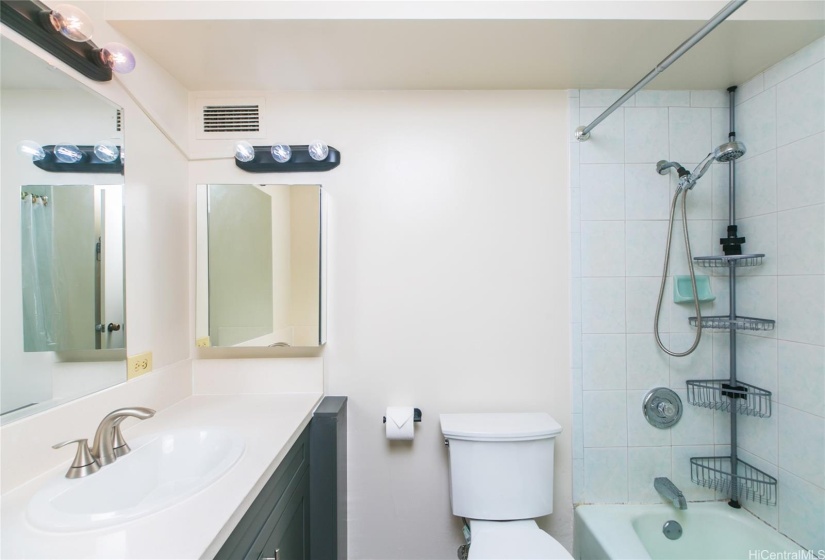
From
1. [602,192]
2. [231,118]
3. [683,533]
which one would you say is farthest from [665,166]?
[231,118]

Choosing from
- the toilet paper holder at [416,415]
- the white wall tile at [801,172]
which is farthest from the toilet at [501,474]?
the white wall tile at [801,172]

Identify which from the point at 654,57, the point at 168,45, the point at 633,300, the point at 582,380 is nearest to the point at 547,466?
the point at 582,380

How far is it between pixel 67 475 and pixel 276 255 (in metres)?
0.88

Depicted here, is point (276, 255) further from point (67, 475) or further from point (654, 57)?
point (654, 57)

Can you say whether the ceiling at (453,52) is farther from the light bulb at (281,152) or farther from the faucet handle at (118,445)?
the faucet handle at (118,445)

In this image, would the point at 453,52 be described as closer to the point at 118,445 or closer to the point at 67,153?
the point at 67,153

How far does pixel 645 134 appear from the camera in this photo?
1.50 metres

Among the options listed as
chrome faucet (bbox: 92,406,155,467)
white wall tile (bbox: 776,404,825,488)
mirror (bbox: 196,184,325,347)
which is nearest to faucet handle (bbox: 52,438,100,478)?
chrome faucet (bbox: 92,406,155,467)

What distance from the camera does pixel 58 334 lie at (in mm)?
920

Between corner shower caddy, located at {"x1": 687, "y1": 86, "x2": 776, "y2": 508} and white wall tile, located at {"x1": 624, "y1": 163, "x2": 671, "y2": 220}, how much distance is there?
0.24 metres

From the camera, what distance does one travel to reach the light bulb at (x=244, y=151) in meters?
1.36

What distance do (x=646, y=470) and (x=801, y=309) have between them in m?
0.88

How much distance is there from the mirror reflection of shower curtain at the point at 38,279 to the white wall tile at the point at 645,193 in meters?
2.05

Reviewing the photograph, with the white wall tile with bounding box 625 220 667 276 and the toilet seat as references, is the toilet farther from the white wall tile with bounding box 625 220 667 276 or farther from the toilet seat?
the white wall tile with bounding box 625 220 667 276
